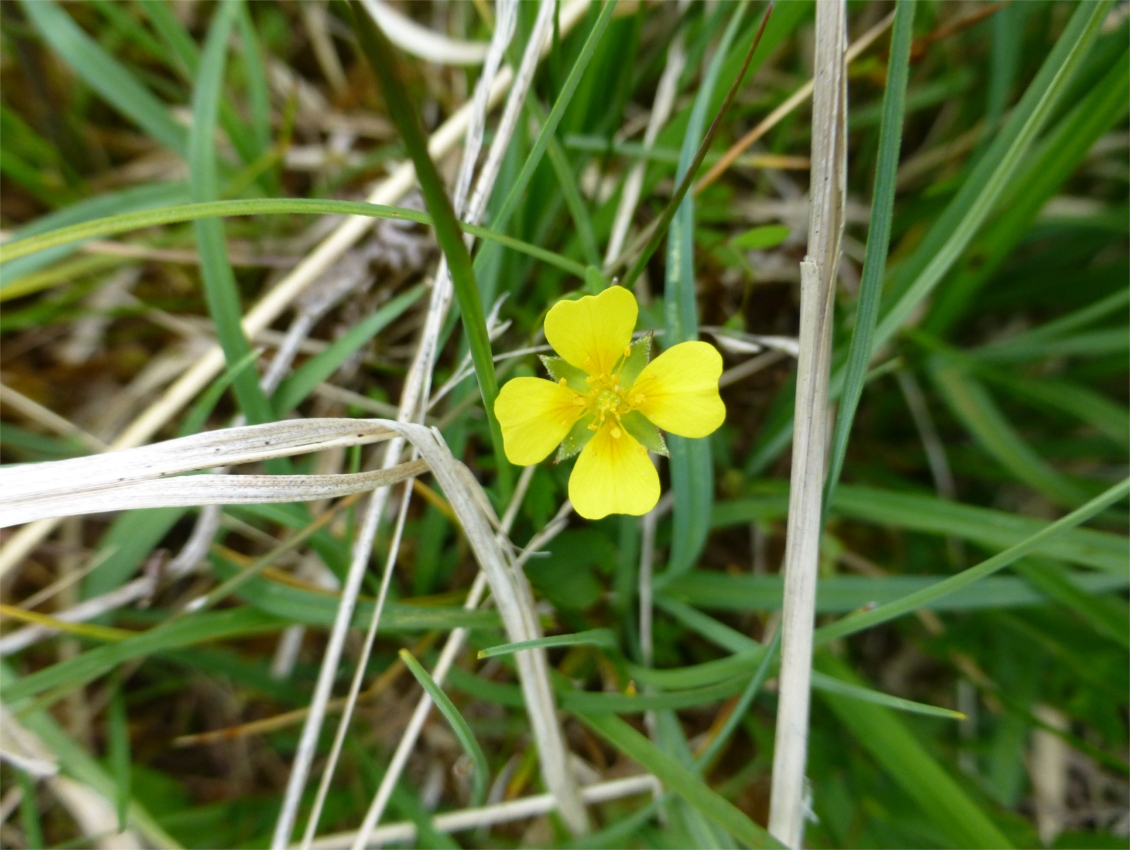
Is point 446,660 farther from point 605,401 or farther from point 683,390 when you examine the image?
point 683,390

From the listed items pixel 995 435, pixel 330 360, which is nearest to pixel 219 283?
pixel 330 360

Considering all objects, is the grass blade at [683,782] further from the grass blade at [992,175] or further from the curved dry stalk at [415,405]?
the grass blade at [992,175]

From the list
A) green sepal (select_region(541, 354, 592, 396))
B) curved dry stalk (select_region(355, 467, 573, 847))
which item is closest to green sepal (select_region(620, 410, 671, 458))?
green sepal (select_region(541, 354, 592, 396))

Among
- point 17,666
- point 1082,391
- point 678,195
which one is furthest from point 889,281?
point 17,666

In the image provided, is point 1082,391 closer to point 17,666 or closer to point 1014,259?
point 1014,259

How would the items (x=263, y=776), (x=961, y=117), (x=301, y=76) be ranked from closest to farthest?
(x=263, y=776)
(x=961, y=117)
(x=301, y=76)

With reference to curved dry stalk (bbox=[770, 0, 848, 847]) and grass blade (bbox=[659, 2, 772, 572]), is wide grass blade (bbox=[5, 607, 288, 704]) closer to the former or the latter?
grass blade (bbox=[659, 2, 772, 572])
